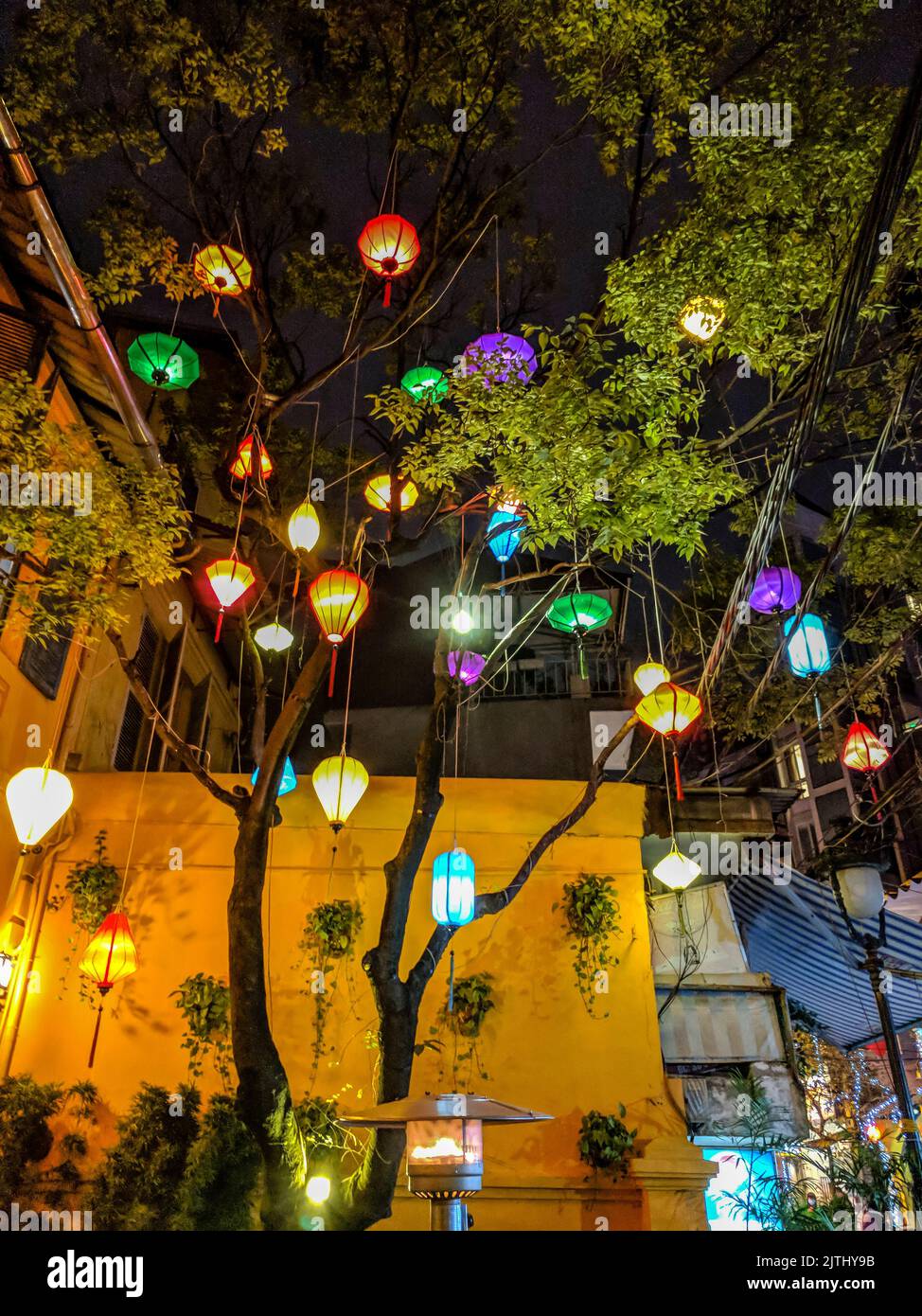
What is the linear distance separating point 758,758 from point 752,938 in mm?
4987

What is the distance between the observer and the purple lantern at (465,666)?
7832 mm

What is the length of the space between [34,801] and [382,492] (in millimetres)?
4266

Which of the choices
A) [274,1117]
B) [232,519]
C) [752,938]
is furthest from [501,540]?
[752,938]

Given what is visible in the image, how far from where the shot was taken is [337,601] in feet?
22.8

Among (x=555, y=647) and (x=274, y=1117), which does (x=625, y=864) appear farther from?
(x=555, y=647)

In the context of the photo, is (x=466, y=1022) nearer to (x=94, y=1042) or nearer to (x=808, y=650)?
(x=94, y=1042)

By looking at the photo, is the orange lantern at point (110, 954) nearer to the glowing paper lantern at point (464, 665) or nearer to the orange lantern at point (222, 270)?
the glowing paper lantern at point (464, 665)

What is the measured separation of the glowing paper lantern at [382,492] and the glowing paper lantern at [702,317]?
305 cm

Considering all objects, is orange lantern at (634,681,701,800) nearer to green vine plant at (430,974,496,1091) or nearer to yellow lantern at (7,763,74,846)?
green vine plant at (430,974,496,1091)

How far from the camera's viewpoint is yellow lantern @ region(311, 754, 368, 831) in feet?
23.8

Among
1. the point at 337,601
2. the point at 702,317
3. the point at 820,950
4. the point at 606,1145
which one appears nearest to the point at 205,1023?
the point at 606,1145

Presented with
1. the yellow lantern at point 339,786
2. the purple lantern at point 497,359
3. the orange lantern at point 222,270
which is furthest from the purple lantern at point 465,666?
the orange lantern at point 222,270

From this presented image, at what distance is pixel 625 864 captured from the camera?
9.54m

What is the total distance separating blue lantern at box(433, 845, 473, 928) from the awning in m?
4.81
